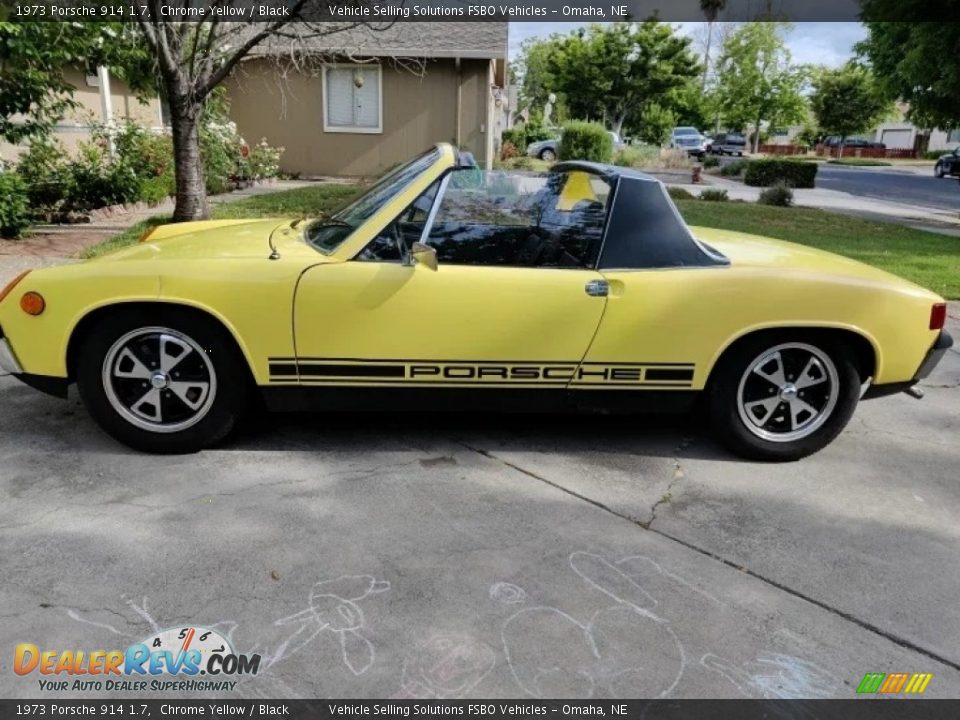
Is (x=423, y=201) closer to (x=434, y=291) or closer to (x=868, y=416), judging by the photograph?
(x=434, y=291)

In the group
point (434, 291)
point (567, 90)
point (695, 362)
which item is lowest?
point (695, 362)

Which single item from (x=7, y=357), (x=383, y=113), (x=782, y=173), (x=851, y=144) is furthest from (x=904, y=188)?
(x=851, y=144)

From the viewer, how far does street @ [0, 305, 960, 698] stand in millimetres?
2357

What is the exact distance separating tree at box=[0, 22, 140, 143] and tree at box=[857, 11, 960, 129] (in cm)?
1391

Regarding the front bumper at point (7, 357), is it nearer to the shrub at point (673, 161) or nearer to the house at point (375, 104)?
the house at point (375, 104)

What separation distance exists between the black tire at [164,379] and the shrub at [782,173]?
24.4 m

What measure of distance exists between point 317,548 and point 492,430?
4.66 feet

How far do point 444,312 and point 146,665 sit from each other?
6.05 feet

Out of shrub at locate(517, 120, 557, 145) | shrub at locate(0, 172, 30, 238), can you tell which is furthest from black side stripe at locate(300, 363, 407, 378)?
shrub at locate(517, 120, 557, 145)

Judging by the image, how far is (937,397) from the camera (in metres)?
5.03

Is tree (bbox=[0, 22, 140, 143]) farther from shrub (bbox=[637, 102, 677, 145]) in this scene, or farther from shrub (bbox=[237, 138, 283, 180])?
shrub (bbox=[637, 102, 677, 145])

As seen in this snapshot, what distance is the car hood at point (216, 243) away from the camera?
359 centimetres

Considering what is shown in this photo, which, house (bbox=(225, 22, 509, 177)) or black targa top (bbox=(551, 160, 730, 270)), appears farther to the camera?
house (bbox=(225, 22, 509, 177))
